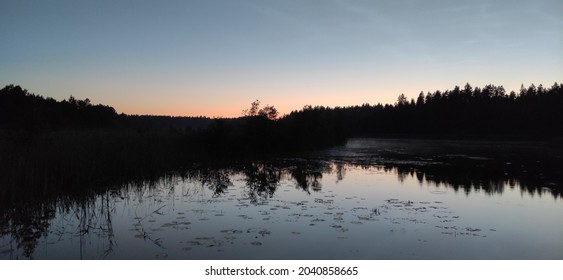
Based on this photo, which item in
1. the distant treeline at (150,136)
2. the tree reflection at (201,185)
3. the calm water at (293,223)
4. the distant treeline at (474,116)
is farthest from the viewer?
the distant treeline at (474,116)

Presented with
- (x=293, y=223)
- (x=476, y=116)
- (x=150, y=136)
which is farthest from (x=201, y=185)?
(x=476, y=116)

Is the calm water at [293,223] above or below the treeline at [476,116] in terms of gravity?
below

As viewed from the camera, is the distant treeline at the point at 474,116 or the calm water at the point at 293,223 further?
the distant treeline at the point at 474,116

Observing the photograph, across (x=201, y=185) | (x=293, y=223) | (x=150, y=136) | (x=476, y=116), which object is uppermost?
(x=476, y=116)

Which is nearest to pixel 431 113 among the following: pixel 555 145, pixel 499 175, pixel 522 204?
pixel 555 145

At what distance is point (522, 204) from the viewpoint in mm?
13445

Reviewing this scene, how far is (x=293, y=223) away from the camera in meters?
10.1

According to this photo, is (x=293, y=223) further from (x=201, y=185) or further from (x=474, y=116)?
(x=474, y=116)

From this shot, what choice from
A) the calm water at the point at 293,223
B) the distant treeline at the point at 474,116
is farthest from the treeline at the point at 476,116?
the calm water at the point at 293,223

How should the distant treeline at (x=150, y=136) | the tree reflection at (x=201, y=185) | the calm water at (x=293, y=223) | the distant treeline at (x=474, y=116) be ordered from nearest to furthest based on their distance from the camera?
the calm water at (x=293, y=223) → the tree reflection at (x=201, y=185) → the distant treeline at (x=150, y=136) → the distant treeline at (x=474, y=116)

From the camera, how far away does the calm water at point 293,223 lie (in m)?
7.90

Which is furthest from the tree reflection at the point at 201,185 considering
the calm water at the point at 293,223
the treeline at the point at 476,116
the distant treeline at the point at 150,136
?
the treeline at the point at 476,116

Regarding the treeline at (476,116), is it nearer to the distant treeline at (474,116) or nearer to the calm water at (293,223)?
the distant treeline at (474,116)

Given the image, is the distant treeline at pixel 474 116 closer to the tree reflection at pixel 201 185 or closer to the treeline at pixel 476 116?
the treeline at pixel 476 116
